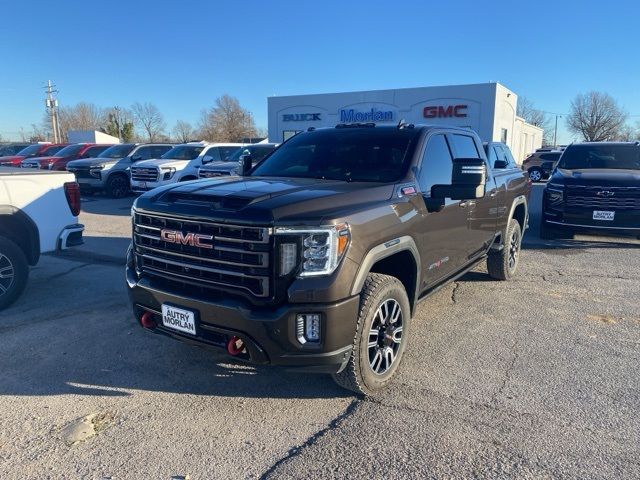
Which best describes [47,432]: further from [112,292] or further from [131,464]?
[112,292]

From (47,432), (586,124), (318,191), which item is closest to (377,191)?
(318,191)

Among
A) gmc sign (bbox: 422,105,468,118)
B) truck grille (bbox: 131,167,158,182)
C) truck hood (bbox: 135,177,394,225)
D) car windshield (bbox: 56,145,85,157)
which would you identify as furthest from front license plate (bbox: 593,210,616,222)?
gmc sign (bbox: 422,105,468,118)

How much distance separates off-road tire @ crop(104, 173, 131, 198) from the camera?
1675cm

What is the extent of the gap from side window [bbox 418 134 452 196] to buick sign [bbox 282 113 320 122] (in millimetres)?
30177

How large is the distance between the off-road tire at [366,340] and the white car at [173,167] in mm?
11160

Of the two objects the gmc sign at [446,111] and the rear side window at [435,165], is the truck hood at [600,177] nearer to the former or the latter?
the rear side window at [435,165]

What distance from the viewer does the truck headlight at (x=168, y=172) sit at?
47.4 feet

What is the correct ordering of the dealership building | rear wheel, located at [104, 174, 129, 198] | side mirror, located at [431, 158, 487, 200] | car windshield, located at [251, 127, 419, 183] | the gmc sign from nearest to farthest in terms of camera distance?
side mirror, located at [431, 158, 487, 200] < car windshield, located at [251, 127, 419, 183] < rear wheel, located at [104, 174, 129, 198] < the dealership building < the gmc sign

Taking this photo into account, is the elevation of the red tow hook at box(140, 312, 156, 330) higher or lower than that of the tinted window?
lower

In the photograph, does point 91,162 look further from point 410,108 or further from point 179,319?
point 410,108

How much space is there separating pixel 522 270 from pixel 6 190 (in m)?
6.68

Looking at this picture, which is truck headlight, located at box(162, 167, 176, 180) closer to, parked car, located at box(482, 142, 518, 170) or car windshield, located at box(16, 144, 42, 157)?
parked car, located at box(482, 142, 518, 170)

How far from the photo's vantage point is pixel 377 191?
3.62 m

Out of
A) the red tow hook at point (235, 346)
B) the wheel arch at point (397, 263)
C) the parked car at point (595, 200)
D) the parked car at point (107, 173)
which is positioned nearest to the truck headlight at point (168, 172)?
the parked car at point (107, 173)
